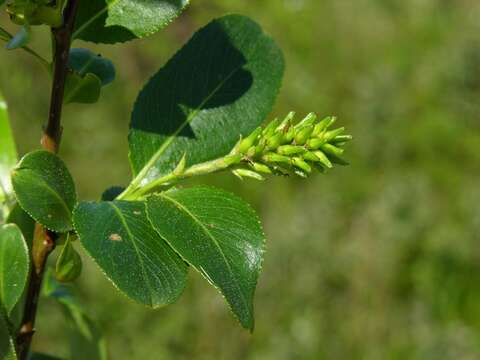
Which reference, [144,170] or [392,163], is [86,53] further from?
[392,163]

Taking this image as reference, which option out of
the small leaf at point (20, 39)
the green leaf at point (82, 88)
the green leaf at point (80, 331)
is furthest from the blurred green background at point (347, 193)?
the small leaf at point (20, 39)

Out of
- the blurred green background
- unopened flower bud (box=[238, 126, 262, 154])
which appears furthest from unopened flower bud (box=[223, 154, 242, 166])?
the blurred green background

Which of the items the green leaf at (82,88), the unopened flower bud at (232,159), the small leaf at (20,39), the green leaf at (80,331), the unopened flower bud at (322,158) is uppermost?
the unopened flower bud at (322,158)

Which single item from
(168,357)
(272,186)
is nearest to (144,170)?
(168,357)

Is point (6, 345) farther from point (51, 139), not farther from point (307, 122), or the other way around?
point (307, 122)

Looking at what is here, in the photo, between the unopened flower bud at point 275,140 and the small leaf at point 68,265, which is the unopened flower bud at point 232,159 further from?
the small leaf at point 68,265

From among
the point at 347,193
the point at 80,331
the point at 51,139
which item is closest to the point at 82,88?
the point at 51,139
